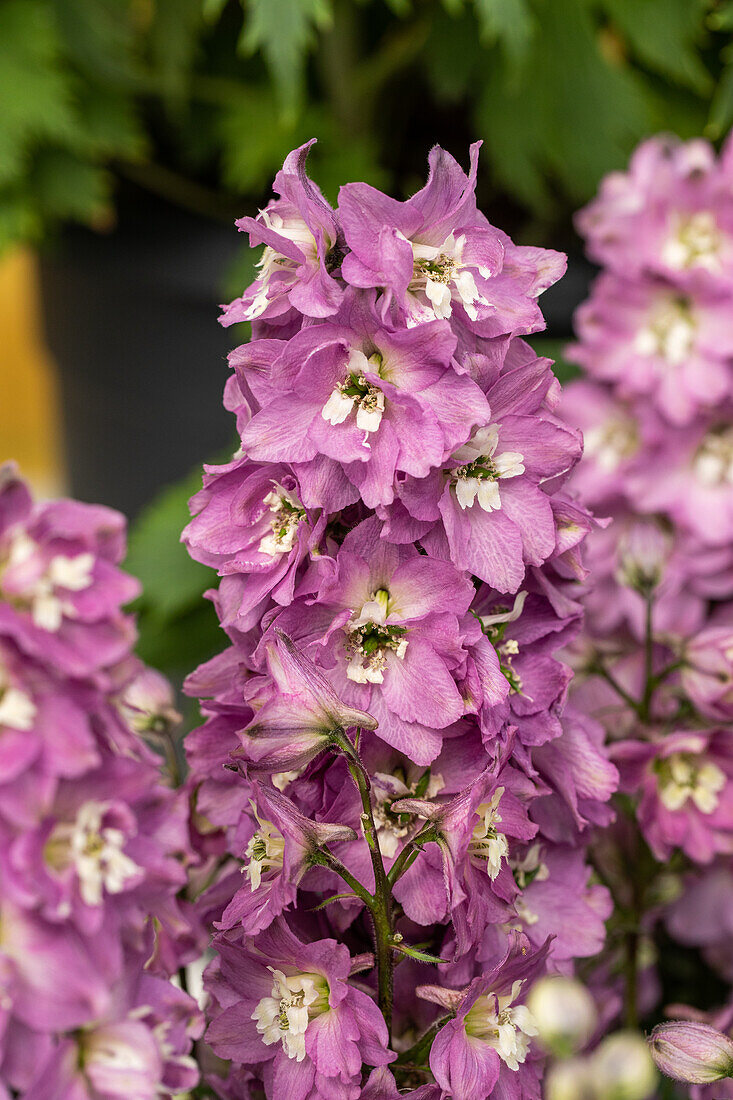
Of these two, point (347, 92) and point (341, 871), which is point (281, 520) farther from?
point (347, 92)

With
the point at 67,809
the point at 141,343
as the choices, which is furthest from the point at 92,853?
the point at 141,343

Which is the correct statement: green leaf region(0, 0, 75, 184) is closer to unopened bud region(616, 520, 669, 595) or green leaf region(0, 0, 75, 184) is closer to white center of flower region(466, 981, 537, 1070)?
unopened bud region(616, 520, 669, 595)

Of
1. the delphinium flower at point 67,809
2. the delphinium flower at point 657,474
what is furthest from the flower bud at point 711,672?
the delphinium flower at point 67,809

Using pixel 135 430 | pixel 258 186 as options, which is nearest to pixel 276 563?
pixel 258 186

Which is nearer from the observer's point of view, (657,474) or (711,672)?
(711,672)

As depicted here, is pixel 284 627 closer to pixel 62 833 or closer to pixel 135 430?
pixel 62 833

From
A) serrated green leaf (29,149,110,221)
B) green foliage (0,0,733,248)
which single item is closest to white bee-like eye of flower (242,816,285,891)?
green foliage (0,0,733,248)

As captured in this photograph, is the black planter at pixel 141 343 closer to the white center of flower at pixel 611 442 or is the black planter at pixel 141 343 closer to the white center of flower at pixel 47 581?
the white center of flower at pixel 611 442
